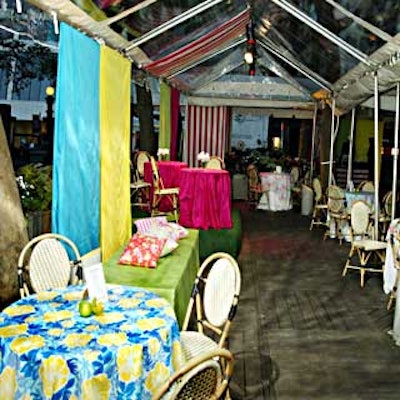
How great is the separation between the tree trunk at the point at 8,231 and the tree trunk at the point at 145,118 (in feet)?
18.6

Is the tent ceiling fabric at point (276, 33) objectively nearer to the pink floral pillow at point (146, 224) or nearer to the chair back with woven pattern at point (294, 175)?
the pink floral pillow at point (146, 224)

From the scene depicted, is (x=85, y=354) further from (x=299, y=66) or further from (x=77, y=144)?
(x=299, y=66)

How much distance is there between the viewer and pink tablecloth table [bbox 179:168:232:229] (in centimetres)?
764

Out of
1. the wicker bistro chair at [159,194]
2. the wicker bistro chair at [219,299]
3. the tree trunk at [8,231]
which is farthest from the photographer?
the wicker bistro chair at [159,194]

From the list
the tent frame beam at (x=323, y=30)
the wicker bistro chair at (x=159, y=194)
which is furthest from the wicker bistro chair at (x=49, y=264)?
the wicker bistro chair at (x=159, y=194)

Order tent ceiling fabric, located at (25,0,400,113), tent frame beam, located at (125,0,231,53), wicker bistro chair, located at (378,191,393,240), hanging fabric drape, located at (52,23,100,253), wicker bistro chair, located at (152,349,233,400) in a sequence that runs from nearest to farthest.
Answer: wicker bistro chair, located at (152,349,233,400)
hanging fabric drape, located at (52,23,100,253)
tent ceiling fabric, located at (25,0,400,113)
tent frame beam, located at (125,0,231,53)
wicker bistro chair, located at (378,191,393,240)

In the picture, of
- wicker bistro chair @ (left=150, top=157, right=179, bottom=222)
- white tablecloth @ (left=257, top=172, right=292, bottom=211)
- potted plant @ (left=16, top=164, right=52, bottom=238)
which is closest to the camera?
potted plant @ (left=16, top=164, right=52, bottom=238)

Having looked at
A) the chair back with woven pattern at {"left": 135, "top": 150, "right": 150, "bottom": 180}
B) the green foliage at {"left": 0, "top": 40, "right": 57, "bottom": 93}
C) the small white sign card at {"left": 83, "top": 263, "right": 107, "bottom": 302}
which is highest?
the green foliage at {"left": 0, "top": 40, "right": 57, "bottom": 93}

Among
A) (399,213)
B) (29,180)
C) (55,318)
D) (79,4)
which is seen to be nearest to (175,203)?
(29,180)

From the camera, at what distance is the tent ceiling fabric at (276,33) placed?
14.7ft

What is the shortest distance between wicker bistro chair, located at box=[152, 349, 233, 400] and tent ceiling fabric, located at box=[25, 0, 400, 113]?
2508 mm

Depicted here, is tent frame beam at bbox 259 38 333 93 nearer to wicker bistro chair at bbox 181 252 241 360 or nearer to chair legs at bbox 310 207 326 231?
chair legs at bbox 310 207 326 231

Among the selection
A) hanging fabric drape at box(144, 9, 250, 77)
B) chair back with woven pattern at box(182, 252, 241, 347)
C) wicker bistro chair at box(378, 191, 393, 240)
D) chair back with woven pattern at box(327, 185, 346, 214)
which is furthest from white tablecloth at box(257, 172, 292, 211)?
chair back with woven pattern at box(182, 252, 241, 347)

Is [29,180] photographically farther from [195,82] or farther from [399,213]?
[195,82]
